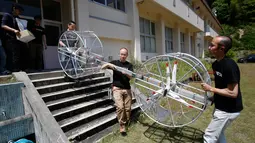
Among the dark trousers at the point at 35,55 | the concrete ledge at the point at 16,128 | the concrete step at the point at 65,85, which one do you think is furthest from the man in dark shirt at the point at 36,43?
the concrete ledge at the point at 16,128

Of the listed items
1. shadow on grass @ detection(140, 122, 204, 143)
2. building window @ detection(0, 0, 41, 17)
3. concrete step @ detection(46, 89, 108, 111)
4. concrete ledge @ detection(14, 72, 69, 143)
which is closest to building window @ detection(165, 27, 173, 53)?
building window @ detection(0, 0, 41, 17)

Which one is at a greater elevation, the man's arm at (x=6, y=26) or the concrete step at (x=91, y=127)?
the man's arm at (x=6, y=26)

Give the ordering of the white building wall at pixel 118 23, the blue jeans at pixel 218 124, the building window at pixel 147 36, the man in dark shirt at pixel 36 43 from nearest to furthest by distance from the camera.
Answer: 1. the blue jeans at pixel 218 124
2. the man in dark shirt at pixel 36 43
3. the white building wall at pixel 118 23
4. the building window at pixel 147 36

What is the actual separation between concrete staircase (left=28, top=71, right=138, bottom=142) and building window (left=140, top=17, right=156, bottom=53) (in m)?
7.93

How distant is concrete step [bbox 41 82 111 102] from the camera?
426 cm

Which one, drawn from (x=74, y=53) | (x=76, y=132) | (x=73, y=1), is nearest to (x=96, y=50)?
(x=74, y=53)

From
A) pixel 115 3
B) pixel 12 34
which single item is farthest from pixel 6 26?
pixel 115 3

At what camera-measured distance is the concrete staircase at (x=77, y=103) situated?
392 cm

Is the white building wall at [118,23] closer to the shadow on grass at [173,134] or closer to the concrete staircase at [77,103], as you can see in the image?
the concrete staircase at [77,103]

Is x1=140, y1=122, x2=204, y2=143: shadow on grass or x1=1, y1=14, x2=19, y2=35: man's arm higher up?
x1=1, y1=14, x2=19, y2=35: man's arm

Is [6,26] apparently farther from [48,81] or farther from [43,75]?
[48,81]

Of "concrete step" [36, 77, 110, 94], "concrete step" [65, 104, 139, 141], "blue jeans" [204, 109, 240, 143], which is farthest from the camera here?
"concrete step" [36, 77, 110, 94]

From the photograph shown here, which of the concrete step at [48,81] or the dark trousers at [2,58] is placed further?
the dark trousers at [2,58]

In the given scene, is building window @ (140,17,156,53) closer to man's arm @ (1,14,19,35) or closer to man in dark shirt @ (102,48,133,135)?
man in dark shirt @ (102,48,133,135)
